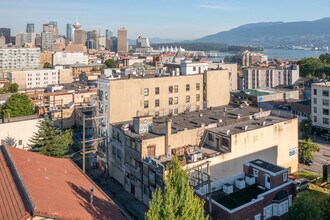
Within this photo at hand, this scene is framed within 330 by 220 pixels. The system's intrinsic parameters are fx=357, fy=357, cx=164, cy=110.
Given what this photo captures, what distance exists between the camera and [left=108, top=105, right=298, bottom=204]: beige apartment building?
27297mm

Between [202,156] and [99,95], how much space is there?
510 inches

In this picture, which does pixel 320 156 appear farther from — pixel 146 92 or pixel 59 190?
pixel 59 190

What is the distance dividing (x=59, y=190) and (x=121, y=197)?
44.8 feet

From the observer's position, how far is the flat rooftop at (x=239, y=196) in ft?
69.5

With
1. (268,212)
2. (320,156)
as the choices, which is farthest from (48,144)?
(320,156)

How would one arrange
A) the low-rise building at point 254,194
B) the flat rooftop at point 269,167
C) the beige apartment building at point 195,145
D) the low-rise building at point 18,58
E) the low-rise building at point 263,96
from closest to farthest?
1. the low-rise building at point 254,194
2. the flat rooftop at point 269,167
3. the beige apartment building at point 195,145
4. the low-rise building at point 263,96
5. the low-rise building at point 18,58

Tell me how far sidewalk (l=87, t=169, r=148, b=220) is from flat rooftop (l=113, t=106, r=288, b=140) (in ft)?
17.0

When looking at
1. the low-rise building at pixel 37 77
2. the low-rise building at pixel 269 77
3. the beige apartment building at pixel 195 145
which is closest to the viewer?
the beige apartment building at pixel 195 145

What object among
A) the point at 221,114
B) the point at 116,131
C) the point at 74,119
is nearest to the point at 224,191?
the point at 116,131

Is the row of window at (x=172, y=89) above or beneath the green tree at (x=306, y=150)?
above

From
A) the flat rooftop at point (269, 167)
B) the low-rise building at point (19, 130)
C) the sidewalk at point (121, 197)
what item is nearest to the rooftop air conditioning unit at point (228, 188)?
the flat rooftop at point (269, 167)

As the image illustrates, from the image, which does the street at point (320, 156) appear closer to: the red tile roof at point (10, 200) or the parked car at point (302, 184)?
the parked car at point (302, 184)

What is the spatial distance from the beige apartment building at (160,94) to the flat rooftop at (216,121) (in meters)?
1.32

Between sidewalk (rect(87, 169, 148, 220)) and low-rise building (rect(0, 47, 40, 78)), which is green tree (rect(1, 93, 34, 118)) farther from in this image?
low-rise building (rect(0, 47, 40, 78))
